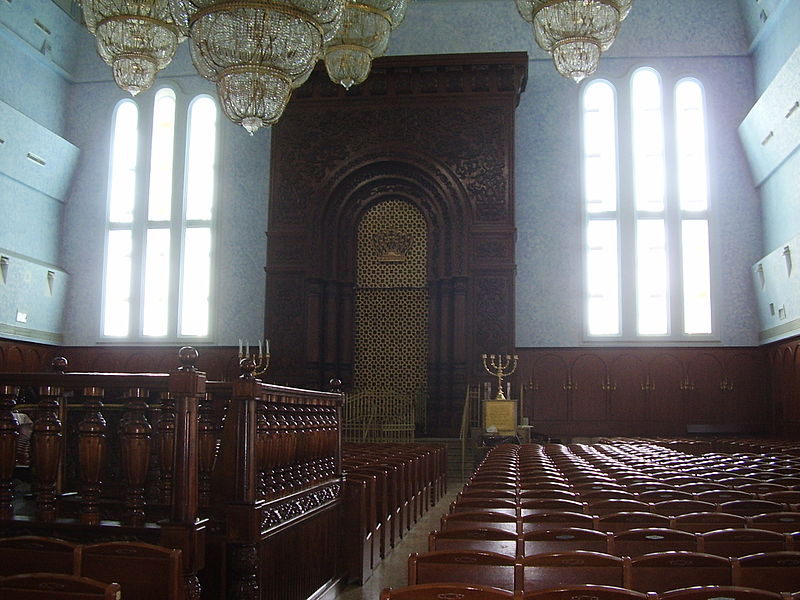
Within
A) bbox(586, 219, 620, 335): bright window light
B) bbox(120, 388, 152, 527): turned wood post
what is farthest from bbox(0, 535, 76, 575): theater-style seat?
bbox(586, 219, 620, 335): bright window light

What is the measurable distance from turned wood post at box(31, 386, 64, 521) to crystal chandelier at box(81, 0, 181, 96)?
19.4 feet

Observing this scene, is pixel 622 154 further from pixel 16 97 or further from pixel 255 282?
pixel 16 97

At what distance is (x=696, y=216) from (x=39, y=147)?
592 inches

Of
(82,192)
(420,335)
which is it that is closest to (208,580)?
(420,335)

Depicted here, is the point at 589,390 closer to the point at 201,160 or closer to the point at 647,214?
the point at 647,214

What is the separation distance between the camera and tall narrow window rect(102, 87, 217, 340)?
20016mm

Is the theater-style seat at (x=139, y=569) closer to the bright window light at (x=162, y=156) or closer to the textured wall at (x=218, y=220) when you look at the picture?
the textured wall at (x=218, y=220)

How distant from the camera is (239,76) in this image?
8.04 meters

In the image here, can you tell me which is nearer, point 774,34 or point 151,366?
point 774,34

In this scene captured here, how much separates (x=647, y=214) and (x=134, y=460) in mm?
16974

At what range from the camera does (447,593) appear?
293 centimetres

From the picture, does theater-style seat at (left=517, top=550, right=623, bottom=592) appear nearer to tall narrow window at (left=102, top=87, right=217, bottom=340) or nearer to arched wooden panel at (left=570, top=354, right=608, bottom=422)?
arched wooden panel at (left=570, top=354, right=608, bottom=422)

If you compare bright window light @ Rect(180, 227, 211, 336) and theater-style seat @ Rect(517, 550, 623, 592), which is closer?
theater-style seat @ Rect(517, 550, 623, 592)

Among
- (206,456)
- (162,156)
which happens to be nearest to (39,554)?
(206,456)
